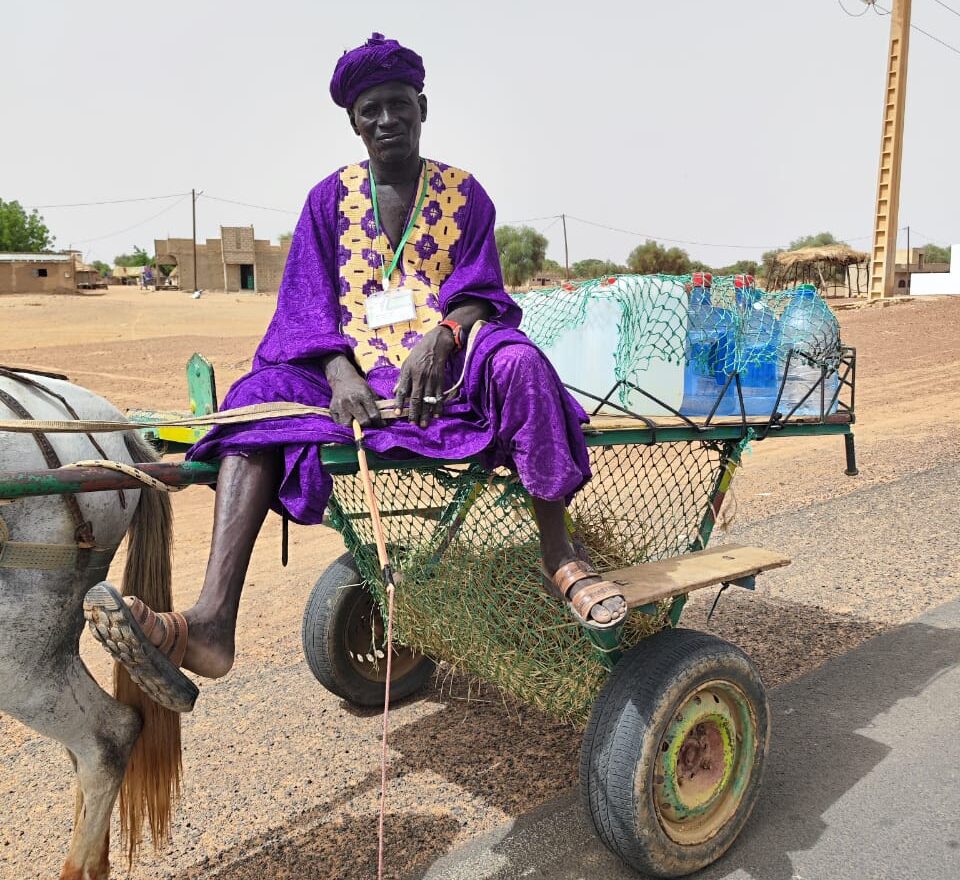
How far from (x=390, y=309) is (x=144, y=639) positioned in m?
1.39

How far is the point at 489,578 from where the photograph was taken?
10.4 ft

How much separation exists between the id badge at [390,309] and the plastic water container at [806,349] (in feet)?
5.23

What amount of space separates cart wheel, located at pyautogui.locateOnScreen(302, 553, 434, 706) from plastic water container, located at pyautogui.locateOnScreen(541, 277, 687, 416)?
1.27 metres

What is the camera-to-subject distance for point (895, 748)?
11.6ft

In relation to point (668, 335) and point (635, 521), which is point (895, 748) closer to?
point (635, 521)

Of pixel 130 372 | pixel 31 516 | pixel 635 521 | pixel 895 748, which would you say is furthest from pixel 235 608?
pixel 130 372

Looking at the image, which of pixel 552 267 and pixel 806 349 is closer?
pixel 806 349

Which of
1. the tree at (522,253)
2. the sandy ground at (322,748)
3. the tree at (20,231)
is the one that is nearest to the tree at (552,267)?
the tree at (522,253)

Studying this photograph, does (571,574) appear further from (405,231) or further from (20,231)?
(20,231)

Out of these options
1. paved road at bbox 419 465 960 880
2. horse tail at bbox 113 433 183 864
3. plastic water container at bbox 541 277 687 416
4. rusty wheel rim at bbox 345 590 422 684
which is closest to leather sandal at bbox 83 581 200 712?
horse tail at bbox 113 433 183 864

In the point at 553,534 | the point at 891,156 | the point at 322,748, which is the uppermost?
the point at 891,156

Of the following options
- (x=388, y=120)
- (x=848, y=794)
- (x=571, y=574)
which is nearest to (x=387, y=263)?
(x=388, y=120)

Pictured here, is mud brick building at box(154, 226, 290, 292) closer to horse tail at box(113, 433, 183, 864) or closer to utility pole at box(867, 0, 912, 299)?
utility pole at box(867, 0, 912, 299)

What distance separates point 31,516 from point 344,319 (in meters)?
1.15
